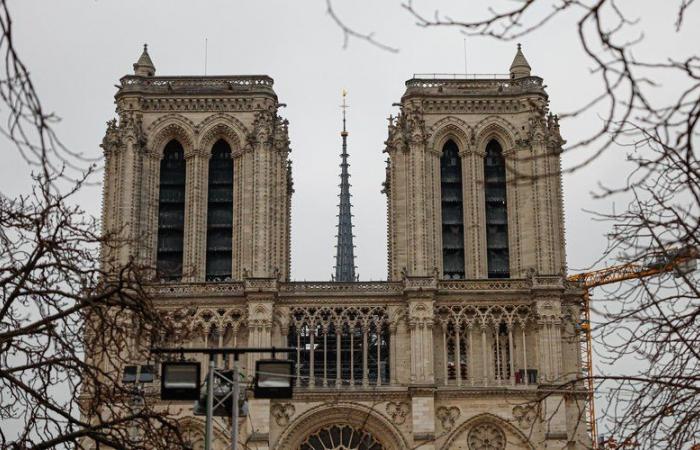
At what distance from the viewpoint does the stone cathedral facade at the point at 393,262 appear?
44875mm

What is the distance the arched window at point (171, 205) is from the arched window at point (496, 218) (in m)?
11.7

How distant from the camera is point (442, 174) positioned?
4819 centimetres

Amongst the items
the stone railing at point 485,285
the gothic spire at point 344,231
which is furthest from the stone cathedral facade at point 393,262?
the gothic spire at point 344,231

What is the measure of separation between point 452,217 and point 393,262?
2.89 m

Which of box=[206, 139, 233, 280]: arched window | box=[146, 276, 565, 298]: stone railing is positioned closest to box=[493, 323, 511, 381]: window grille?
box=[146, 276, 565, 298]: stone railing

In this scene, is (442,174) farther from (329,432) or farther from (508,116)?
(329,432)

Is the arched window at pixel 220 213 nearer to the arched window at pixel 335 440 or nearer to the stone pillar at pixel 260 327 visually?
the stone pillar at pixel 260 327

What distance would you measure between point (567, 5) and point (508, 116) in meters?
41.4

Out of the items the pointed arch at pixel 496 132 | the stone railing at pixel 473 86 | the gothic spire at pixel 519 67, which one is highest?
the gothic spire at pixel 519 67

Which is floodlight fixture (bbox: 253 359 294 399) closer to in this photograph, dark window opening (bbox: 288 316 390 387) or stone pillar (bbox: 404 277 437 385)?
stone pillar (bbox: 404 277 437 385)

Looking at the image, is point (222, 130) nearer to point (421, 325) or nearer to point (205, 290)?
point (205, 290)

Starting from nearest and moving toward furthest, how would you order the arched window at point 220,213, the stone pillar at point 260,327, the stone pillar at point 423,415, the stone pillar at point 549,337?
the stone pillar at point 423,415
the stone pillar at point 260,327
the stone pillar at point 549,337
the arched window at point 220,213

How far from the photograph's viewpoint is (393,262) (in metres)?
47.3

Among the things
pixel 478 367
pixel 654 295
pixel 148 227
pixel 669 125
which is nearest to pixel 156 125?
pixel 148 227
